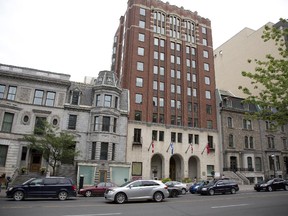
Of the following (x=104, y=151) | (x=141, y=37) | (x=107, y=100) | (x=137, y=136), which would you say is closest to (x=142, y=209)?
(x=104, y=151)

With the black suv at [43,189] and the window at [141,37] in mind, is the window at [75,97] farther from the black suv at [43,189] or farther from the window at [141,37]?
the black suv at [43,189]

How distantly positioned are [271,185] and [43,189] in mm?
24486

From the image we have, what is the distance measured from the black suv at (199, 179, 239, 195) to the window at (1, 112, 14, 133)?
25.1 m

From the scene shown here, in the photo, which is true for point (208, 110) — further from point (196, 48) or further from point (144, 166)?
point (144, 166)

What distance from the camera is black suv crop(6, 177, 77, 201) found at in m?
16.4

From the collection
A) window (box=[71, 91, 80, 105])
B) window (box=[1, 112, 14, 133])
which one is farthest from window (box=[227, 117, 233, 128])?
window (box=[1, 112, 14, 133])

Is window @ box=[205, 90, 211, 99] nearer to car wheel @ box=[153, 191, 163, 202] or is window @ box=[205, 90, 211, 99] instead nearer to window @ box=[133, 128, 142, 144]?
window @ box=[133, 128, 142, 144]

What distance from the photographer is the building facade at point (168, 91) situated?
38.8 m

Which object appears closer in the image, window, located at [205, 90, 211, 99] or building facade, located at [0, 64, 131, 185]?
building facade, located at [0, 64, 131, 185]

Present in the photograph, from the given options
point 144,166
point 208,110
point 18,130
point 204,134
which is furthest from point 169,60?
point 18,130

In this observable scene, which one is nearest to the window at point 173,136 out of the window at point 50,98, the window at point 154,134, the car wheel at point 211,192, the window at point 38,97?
the window at point 154,134

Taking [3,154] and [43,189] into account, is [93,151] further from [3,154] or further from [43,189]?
[43,189]

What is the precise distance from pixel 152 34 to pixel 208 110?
18.9 metres

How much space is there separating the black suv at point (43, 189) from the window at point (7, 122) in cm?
1562
